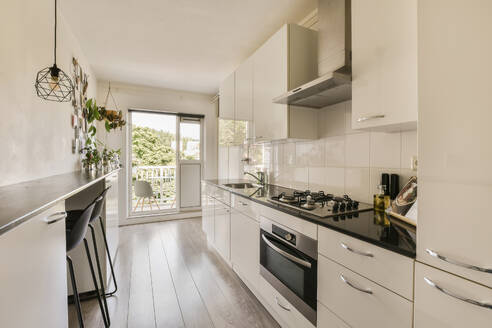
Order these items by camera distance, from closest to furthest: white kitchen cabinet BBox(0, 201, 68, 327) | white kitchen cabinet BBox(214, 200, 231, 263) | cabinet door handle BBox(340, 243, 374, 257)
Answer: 1. white kitchen cabinet BBox(0, 201, 68, 327)
2. cabinet door handle BBox(340, 243, 374, 257)
3. white kitchen cabinet BBox(214, 200, 231, 263)

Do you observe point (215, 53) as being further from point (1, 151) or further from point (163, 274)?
point (163, 274)

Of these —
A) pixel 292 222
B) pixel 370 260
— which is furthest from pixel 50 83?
pixel 370 260

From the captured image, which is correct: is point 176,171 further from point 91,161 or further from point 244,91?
point 244,91

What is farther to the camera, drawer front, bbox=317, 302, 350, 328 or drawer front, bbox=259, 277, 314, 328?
drawer front, bbox=259, 277, 314, 328

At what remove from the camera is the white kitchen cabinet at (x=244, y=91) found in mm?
2594

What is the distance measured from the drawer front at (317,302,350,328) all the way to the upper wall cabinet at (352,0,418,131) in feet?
3.39

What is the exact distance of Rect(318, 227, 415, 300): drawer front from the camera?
87cm

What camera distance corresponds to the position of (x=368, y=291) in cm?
101

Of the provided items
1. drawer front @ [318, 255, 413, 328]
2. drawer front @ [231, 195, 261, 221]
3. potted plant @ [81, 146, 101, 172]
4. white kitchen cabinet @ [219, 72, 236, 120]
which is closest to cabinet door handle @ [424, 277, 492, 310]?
drawer front @ [318, 255, 413, 328]

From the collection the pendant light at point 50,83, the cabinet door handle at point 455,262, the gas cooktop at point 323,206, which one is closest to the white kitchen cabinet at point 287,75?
the gas cooktop at point 323,206

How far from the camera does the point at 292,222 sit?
149cm

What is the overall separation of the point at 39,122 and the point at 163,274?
1765 millimetres

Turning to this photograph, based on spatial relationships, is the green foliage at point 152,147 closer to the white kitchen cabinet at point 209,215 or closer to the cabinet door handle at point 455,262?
the white kitchen cabinet at point 209,215

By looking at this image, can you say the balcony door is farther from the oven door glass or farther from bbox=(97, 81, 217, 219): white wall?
the oven door glass
